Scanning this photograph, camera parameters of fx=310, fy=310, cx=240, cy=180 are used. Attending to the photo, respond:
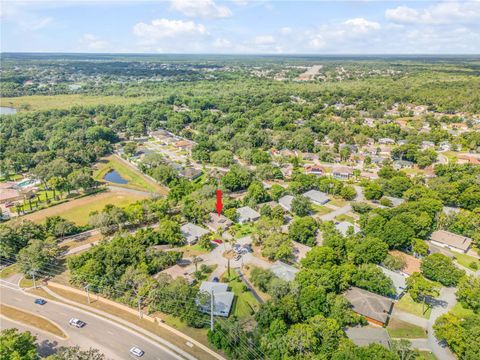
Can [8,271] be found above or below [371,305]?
below

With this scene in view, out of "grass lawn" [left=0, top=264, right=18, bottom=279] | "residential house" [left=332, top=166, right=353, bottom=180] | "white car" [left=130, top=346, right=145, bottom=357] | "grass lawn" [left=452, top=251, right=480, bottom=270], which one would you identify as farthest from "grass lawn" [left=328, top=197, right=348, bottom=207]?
"grass lawn" [left=0, top=264, right=18, bottom=279]

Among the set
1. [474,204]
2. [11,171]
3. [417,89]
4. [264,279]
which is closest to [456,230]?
[474,204]

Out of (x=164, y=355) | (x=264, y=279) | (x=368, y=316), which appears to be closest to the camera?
(x=164, y=355)

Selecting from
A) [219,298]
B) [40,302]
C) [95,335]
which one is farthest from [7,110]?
[219,298]

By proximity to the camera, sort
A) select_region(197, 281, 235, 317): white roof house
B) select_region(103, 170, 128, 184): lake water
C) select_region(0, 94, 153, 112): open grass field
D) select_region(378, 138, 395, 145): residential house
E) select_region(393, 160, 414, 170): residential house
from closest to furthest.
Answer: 1. select_region(197, 281, 235, 317): white roof house
2. select_region(103, 170, 128, 184): lake water
3. select_region(393, 160, 414, 170): residential house
4. select_region(378, 138, 395, 145): residential house
5. select_region(0, 94, 153, 112): open grass field

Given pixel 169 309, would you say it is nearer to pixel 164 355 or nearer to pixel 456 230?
pixel 164 355

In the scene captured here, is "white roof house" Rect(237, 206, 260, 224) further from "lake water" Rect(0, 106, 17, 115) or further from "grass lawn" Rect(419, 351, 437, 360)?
"lake water" Rect(0, 106, 17, 115)

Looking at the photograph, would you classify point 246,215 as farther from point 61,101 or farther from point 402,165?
point 61,101
